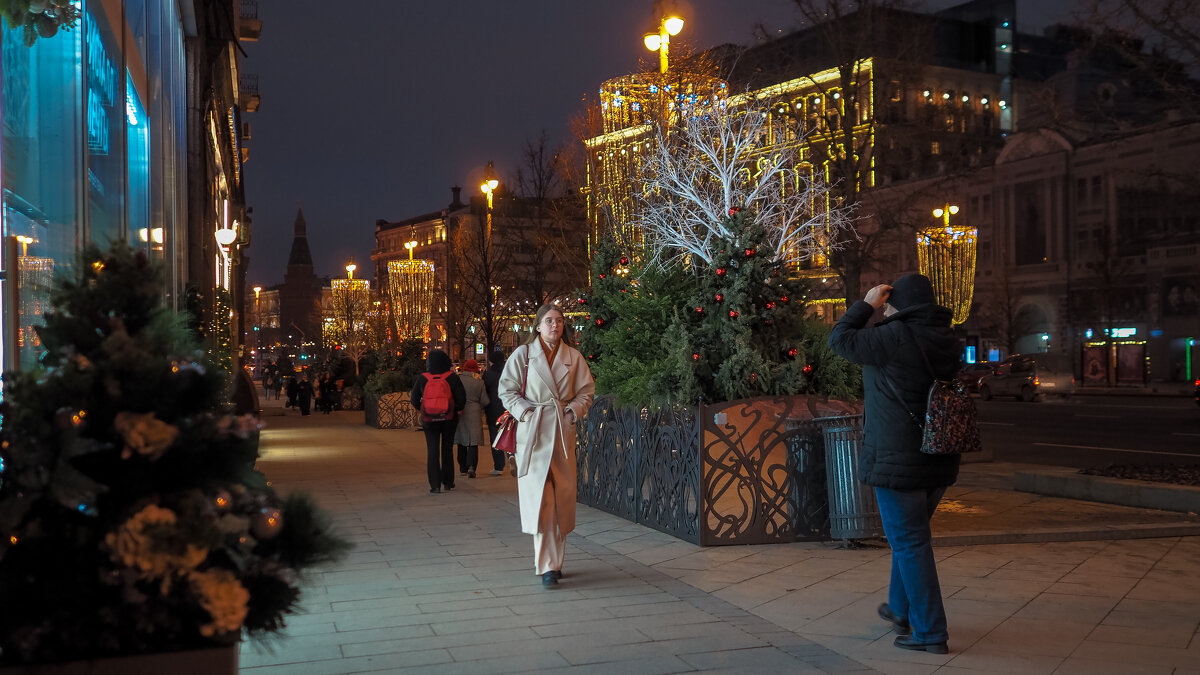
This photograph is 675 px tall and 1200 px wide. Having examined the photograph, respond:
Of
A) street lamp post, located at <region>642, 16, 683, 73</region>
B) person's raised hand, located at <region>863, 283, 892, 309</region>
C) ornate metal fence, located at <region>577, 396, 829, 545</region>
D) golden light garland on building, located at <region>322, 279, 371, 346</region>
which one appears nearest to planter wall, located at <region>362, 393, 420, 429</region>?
street lamp post, located at <region>642, 16, 683, 73</region>

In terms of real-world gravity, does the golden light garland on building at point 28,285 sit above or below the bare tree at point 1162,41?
below

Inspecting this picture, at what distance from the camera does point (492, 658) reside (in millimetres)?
5527

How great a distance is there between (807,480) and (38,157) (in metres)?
5.95

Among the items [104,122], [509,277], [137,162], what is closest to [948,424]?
[104,122]

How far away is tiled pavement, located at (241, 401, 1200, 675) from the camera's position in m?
5.51

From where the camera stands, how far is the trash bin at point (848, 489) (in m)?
8.32

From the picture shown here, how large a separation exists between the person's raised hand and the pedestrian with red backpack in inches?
A: 322

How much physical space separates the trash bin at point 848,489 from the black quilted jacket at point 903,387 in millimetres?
2502

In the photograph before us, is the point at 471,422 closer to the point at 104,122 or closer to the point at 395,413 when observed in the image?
the point at 104,122

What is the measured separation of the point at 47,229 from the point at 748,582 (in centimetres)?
492

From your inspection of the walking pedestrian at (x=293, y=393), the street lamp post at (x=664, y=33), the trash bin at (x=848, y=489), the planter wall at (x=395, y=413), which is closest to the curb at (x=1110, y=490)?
the trash bin at (x=848, y=489)

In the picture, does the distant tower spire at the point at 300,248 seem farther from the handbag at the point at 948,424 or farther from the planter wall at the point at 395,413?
the handbag at the point at 948,424

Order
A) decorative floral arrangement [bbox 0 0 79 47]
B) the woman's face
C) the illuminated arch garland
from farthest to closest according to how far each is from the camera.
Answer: the illuminated arch garland, the woman's face, decorative floral arrangement [bbox 0 0 79 47]

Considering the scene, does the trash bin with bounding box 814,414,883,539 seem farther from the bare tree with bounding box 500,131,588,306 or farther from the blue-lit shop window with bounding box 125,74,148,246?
the bare tree with bounding box 500,131,588,306
